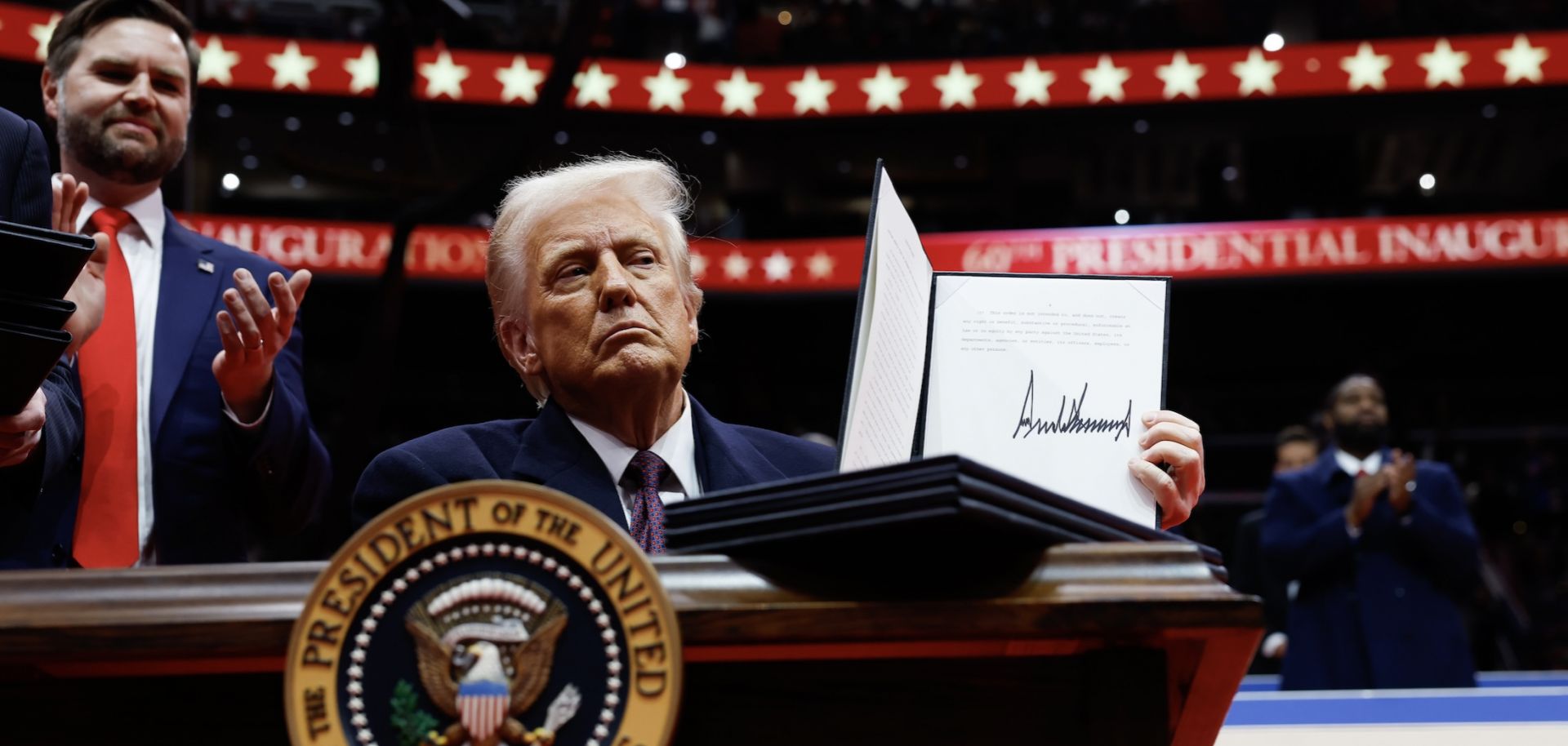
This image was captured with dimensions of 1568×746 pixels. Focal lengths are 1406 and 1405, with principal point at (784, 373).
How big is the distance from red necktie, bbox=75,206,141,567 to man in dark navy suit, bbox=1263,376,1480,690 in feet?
9.90

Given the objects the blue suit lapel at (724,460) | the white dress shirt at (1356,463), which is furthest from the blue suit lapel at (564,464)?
the white dress shirt at (1356,463)

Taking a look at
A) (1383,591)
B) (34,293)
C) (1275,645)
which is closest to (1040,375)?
(34,293)


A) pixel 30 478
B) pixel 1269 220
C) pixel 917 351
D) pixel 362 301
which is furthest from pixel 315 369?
pixel 917 351

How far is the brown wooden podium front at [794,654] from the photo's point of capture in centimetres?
72

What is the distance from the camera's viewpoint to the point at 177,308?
201 centimetres

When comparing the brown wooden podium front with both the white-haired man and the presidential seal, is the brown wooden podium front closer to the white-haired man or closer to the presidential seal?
the presidential seal

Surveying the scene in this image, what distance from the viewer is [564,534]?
2.28 feet

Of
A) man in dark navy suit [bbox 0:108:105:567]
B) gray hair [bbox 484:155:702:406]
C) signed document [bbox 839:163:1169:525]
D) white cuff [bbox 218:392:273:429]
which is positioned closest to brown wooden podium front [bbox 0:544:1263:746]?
signed document [bbox 839:163:1169:525]

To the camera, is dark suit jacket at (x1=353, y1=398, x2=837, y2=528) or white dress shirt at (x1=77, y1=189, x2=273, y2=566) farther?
white dress shirt at (x1=77, y1=189, x2=273, y2=566)

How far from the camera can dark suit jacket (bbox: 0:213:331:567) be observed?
6.30ft

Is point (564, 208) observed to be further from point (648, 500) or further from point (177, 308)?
point (177, 308)

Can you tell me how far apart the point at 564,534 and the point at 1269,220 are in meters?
10.4

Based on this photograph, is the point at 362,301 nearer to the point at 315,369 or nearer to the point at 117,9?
the point at 315,369
